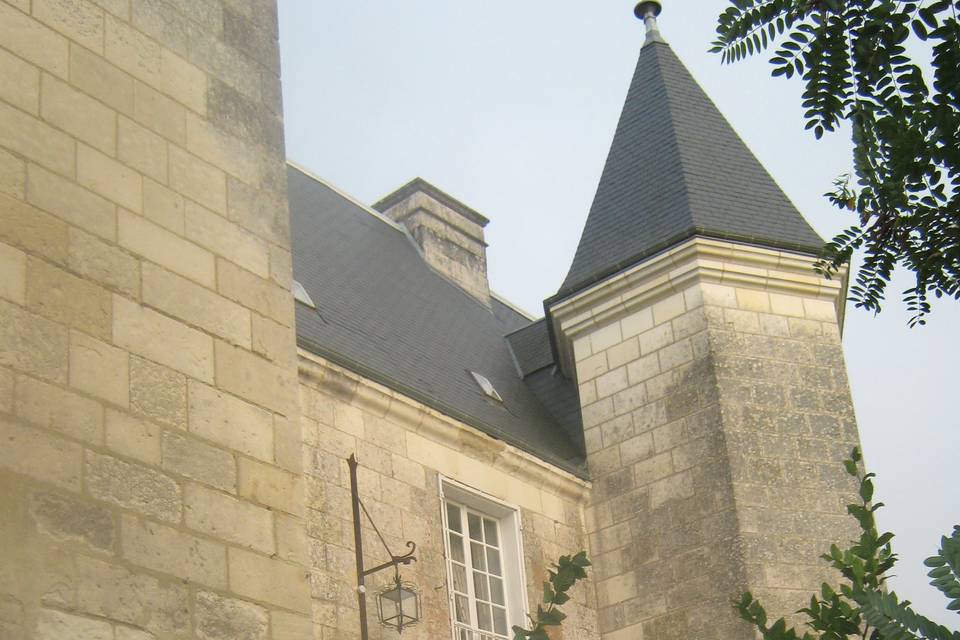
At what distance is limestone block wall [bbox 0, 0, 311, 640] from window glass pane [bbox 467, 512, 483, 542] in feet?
15.7

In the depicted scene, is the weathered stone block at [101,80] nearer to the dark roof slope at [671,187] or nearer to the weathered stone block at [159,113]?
the weathered stone block at [159,113]

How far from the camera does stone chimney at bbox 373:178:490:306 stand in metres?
13.8

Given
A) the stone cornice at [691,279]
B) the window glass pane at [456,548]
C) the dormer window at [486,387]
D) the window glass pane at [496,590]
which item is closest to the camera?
the window glass pane at [456,548]

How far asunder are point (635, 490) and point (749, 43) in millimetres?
7187

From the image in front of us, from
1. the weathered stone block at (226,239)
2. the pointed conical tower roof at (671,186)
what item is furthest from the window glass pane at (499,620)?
the weathered stone block at (226,239)

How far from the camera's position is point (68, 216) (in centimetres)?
414

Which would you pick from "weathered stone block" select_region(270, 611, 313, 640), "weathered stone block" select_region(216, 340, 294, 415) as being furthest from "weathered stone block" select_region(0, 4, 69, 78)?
"weathered stone block" select_region(270, 611, 313, 640)

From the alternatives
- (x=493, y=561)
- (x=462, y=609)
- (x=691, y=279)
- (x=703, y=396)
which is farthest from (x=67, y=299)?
(x=691, y=279)

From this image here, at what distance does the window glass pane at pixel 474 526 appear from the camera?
9562mm

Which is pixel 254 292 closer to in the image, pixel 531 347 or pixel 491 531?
pixel 491 531

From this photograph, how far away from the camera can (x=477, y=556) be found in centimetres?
949

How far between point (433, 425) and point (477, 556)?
90 cm

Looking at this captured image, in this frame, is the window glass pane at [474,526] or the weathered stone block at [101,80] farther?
the window glass pane at [474,526]

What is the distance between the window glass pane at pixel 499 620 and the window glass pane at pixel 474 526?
0.45 meters
